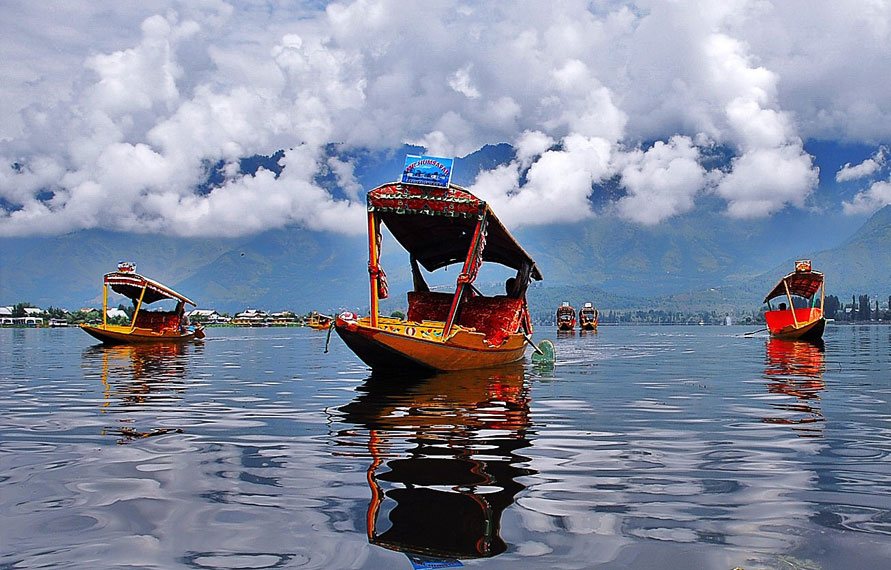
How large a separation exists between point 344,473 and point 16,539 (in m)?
3.39

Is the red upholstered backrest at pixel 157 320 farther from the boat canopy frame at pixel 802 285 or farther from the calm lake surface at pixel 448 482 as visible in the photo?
the boat canopy frame at pixel 802 285

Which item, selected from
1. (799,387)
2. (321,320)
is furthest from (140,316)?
(799,387)

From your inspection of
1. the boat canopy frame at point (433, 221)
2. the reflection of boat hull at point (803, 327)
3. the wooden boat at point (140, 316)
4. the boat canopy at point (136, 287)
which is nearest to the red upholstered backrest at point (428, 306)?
the boat canopy frame at point (433, 221)

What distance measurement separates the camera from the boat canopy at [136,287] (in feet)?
168

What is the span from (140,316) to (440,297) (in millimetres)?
37780

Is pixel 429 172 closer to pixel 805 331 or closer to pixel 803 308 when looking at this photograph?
pixel 805 331

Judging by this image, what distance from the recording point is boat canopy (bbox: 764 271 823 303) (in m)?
52.1

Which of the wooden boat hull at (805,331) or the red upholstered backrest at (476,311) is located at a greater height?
the red upholstered backrest at (476,311)

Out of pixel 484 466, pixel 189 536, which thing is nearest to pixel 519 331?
pixel 484 466

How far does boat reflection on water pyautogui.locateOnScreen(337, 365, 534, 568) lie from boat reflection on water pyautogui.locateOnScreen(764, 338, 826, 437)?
15.2 ft

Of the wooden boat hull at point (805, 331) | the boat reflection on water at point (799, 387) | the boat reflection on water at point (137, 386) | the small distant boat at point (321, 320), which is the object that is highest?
the small distant boat at point (321, 320)

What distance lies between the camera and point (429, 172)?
23.2m

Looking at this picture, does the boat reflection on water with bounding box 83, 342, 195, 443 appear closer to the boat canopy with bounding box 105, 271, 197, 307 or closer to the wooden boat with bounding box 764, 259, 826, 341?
the boat canopy with bounding box 105, 271, 197, 307

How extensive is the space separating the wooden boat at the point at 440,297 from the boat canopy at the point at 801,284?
2817cm
